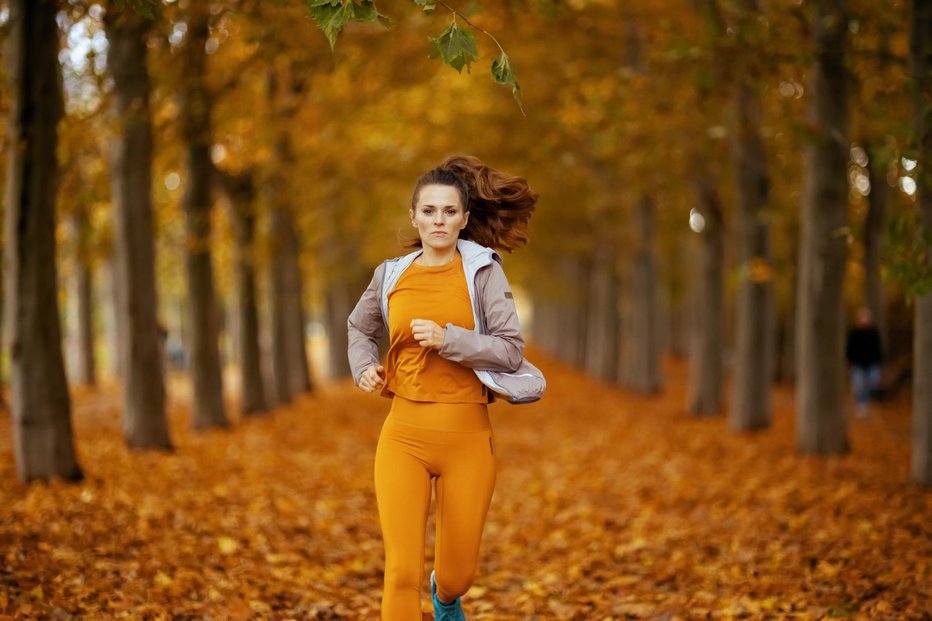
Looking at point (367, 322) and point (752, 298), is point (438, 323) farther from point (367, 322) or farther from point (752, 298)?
point (752, 298)

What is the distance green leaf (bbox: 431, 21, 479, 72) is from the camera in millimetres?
3668

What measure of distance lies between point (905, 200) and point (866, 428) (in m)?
6.01

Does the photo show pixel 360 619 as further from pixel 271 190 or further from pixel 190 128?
pixel 271 190

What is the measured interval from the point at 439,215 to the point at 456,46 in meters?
0.71

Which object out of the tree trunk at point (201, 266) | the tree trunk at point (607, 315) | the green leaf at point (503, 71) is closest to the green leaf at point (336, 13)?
the green leaf at point (503, 71)

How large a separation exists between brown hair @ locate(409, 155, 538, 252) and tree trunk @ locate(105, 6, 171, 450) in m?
7.17

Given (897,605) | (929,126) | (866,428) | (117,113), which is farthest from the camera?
(866,428)

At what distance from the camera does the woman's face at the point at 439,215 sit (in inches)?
144

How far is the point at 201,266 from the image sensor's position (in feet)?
Result: 43.4

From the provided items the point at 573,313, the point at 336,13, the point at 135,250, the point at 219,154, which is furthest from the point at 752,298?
the point at 573,313

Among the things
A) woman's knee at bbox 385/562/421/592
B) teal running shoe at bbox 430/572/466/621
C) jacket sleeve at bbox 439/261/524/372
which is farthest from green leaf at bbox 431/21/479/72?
teal running shoe at bbox 430/572/466/621

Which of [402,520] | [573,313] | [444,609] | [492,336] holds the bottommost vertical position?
[444,609]

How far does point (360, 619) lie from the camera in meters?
4.98

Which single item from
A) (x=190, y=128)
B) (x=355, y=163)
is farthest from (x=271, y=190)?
(x=190, y=128)
